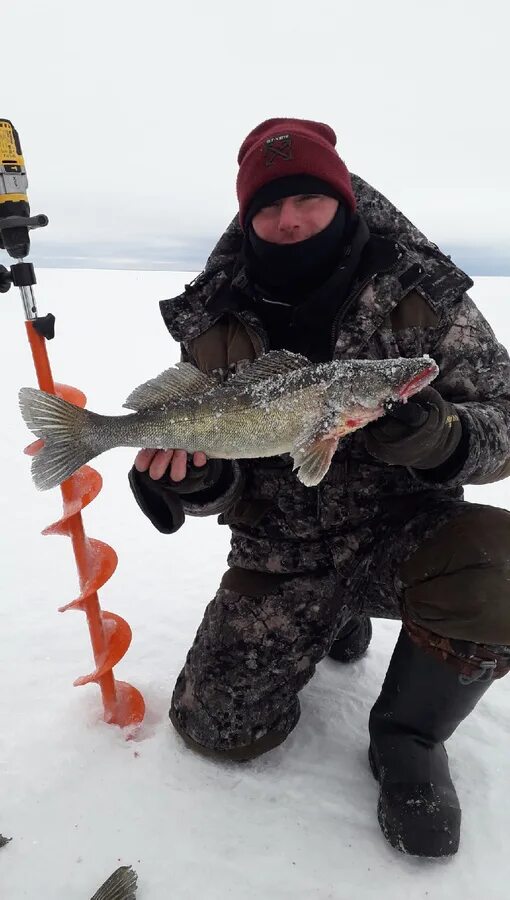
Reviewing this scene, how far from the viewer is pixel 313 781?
277 cm

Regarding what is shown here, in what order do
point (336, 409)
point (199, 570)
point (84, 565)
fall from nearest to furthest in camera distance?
point (336, 409) < point (84, 565) < point (199, 570)

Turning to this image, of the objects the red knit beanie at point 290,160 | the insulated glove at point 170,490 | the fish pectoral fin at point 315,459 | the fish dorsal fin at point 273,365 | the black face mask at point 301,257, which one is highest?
the red knit beanie at point 290,160

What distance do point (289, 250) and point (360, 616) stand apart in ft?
6.90

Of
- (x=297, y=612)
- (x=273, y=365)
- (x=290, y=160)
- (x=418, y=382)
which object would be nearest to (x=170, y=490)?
(x=273, y=365)

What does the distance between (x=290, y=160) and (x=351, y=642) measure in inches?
108

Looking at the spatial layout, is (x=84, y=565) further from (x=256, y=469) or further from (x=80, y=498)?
(x=256, y=469)

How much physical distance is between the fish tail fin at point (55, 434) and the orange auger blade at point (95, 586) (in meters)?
0.34

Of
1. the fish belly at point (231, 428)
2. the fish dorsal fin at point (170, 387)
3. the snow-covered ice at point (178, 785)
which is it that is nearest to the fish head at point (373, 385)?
the fish belly at point (231, 428)

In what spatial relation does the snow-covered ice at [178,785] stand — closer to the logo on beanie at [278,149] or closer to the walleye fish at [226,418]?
the walleye fish at [226,418]

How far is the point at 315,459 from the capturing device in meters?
2.42

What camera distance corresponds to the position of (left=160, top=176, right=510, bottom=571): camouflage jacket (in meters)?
2.80

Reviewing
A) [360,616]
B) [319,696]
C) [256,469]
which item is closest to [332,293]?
[256,469]

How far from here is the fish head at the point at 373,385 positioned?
2.25m

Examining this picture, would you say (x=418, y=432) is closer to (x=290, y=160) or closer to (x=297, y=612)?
(x=297, y=612)
